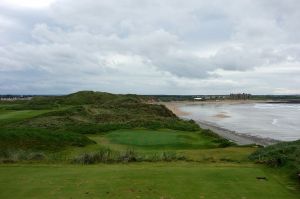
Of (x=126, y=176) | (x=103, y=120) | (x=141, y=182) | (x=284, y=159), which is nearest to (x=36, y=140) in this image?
(x=126, y=176)

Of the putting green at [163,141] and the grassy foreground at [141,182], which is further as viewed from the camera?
the putting green at [163,141]

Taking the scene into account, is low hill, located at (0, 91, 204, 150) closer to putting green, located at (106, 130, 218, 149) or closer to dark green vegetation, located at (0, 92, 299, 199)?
dark green vegetation, located at (0, 92, 299, 199)

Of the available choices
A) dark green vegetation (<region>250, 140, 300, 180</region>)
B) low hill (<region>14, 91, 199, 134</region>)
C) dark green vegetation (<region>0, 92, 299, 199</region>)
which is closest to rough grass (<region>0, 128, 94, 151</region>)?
dark green vegetation (<region>0, 92, 299, 199</region>)

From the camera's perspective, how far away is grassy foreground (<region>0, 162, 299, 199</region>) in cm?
1237

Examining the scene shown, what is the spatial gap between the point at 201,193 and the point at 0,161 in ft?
35.6

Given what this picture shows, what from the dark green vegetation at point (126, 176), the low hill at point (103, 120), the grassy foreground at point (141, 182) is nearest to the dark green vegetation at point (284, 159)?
the dark green vegetation at point (126, 176)

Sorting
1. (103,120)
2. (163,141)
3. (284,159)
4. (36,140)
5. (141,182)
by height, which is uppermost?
(284,159)

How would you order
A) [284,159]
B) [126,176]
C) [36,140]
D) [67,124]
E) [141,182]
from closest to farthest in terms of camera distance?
[141,182] < [126,176] < [284,159] < [36,140] < [67,124]

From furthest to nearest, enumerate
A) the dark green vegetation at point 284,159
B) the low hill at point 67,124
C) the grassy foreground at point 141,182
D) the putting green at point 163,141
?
the putting green at point 163,141
the low hill at point 67,124
the dark green vegetation at point 284,159
the grassy foreground at point 141,182

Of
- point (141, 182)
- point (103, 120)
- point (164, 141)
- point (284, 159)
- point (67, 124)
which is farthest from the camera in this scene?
point (103, 120)

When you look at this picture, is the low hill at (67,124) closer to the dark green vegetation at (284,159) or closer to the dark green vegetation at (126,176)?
the dark green vegetation at (126,176)

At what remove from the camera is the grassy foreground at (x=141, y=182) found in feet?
40.6

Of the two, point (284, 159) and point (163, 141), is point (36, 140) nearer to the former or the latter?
point (163, 141)

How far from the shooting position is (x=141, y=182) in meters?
13.8
